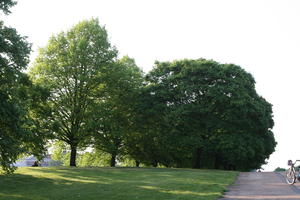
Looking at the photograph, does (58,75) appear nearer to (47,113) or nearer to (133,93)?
(47,113)

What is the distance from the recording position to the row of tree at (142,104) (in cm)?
4112

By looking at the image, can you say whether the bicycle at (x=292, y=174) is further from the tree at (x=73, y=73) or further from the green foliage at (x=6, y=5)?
the tree at (x=73, y=73)

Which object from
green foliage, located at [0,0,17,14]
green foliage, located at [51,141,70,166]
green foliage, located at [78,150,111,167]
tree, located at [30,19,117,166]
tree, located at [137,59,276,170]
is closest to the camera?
green foliage, located at [0,0,17,14]

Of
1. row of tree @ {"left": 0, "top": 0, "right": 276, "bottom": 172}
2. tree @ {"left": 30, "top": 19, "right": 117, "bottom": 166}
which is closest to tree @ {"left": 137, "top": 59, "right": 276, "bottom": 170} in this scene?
row of tree @ {"left": 0, "top": 0, "right": 276, "bottom": 172}

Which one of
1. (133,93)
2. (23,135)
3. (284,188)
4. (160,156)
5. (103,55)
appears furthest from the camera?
(160,156)

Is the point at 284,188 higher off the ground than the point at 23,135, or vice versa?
the point at 23,135

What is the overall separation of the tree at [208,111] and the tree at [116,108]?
2.52 metres

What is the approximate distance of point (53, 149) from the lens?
45844 mm

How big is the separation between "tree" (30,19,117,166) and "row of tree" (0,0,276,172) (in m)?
0.11

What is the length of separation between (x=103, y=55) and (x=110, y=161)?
18.2m

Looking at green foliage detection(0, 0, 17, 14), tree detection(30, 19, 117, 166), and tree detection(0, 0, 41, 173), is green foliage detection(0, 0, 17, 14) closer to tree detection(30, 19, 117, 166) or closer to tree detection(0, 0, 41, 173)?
tree detection(0, 0, 41, 173)

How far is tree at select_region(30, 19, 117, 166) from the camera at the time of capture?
40.9 metres

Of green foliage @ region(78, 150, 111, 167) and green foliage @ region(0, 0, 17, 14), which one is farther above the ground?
green foliage @ region(0, 0, 17, 14)

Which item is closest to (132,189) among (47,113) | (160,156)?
(47,113)
